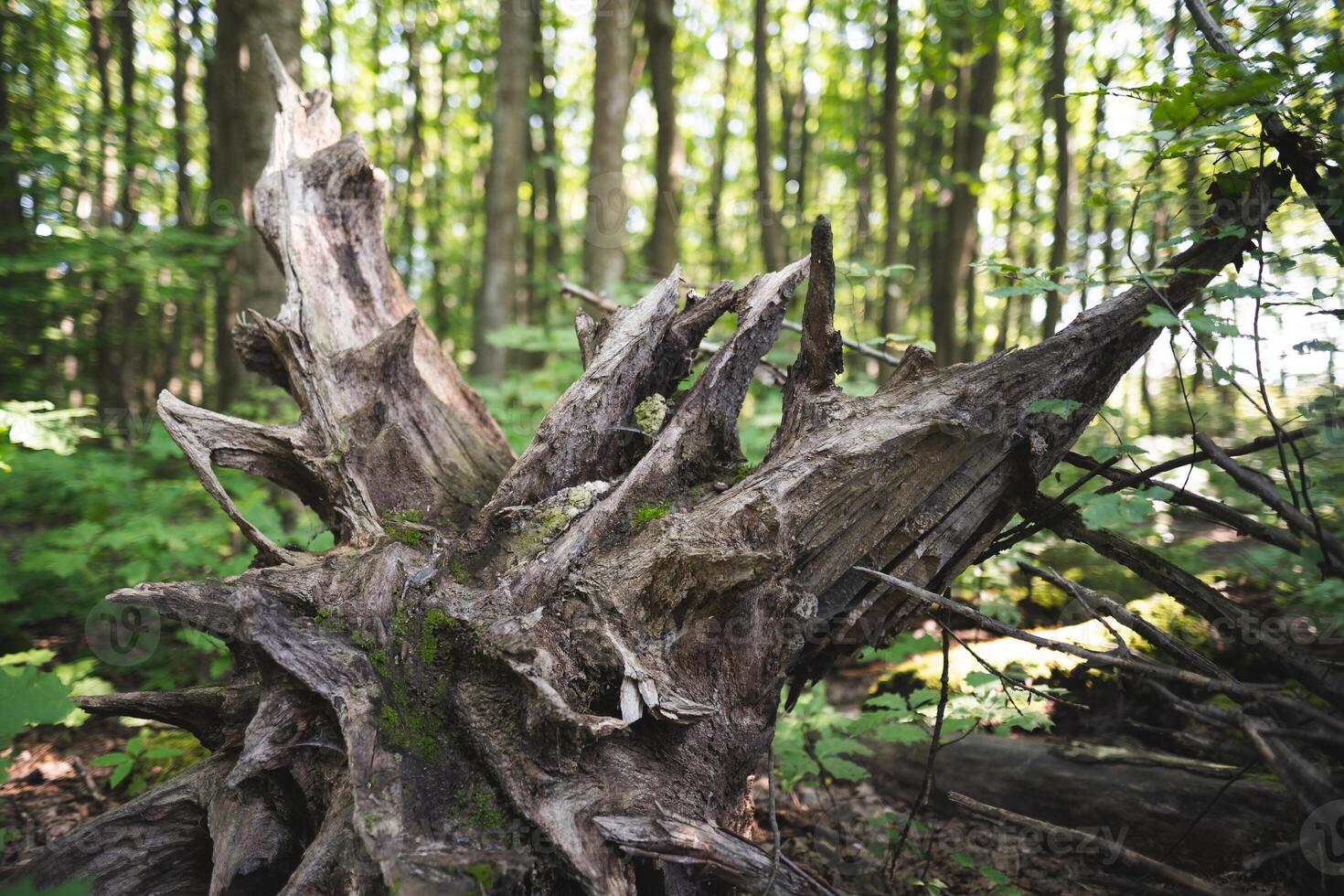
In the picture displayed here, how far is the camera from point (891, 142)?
9906mm

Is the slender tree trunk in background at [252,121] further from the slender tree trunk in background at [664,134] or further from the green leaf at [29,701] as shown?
the slender tree trunk in background at [664,134]

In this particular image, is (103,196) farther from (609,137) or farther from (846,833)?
(846,833)

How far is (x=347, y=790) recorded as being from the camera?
6.10 feet

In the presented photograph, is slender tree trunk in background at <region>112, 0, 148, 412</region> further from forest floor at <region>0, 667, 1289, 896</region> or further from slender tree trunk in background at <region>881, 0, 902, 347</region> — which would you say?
slender tree trunk in background at <region>881, 0, 902, 347</region>

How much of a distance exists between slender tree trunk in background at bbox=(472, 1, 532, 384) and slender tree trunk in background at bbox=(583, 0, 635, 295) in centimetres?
127

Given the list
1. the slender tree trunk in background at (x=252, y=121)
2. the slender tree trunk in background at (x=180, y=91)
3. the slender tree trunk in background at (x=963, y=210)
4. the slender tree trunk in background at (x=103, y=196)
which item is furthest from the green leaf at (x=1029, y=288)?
the slender tree trunk in background at (x=180, y=91)

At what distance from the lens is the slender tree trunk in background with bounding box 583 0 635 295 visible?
761cm

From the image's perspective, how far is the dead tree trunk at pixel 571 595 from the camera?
1.88 meters

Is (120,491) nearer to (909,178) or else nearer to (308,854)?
(308,854)

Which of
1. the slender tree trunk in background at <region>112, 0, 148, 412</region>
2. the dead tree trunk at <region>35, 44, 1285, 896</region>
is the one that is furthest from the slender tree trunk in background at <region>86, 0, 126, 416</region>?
the dead tree trunk at <region>35, 44, 1285, 896</region>

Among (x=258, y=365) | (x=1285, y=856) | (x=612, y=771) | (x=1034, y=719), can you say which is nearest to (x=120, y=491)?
(x=258, y=365)

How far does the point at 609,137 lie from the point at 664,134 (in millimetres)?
1725

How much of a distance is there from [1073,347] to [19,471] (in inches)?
249

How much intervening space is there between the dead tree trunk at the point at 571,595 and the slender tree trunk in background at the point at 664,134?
6296 millimetres
